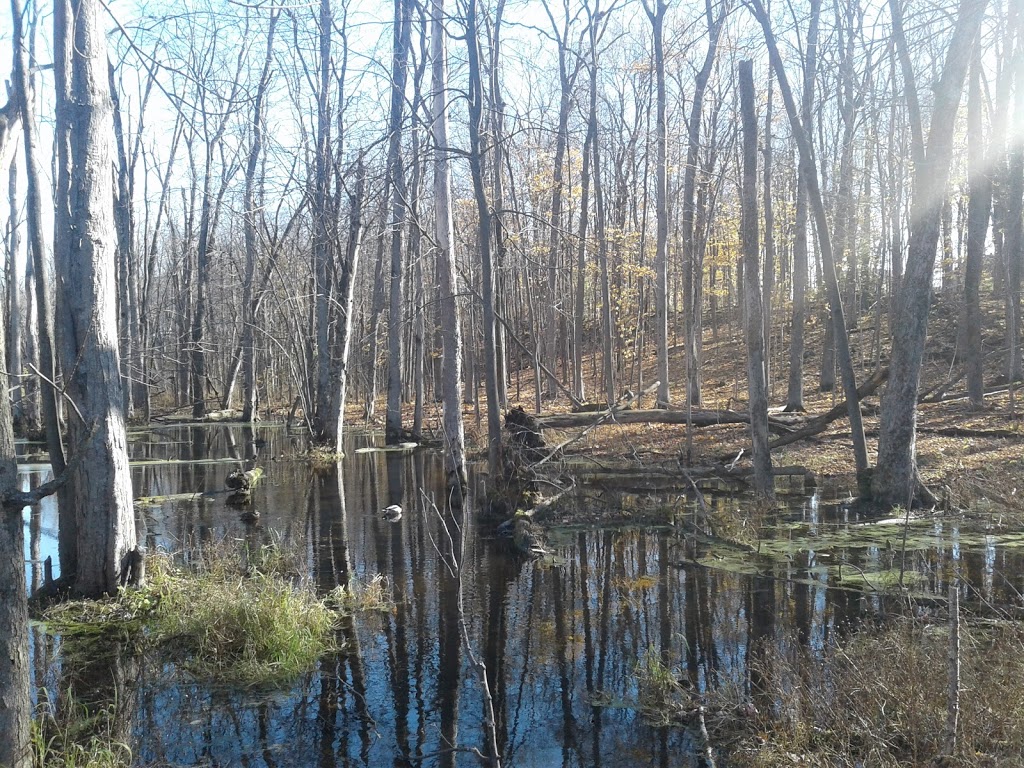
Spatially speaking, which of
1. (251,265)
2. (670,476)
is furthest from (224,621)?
(251,265)

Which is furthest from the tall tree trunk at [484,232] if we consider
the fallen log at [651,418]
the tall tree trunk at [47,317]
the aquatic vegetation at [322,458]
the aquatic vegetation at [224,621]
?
the aquatic vegetation at [322,458]

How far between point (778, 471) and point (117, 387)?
11.0 metres

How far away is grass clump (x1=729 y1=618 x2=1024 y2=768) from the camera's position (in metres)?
3.91

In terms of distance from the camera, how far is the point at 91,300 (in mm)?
7242

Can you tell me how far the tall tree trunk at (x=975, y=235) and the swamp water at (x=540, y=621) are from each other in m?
7.64

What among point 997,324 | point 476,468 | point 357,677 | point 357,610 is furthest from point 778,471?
point 997,324

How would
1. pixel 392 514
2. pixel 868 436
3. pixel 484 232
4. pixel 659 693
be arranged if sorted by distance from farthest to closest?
pixel 868 436, pixel 392 514, pixel 484 232, pixel 659 693

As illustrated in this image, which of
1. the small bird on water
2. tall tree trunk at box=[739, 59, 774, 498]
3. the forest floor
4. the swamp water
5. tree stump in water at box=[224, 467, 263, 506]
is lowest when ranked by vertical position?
the swamp water

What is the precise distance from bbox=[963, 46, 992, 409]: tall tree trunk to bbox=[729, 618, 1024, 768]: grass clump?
555 inches

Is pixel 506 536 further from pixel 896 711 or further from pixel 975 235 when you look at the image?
pixel 975 235

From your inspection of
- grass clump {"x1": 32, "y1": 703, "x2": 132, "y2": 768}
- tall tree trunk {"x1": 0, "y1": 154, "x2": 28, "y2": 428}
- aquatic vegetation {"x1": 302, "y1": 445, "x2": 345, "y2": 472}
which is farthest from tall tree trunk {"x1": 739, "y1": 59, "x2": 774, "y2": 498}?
tall tree trunk {"x1": 0, "y1": 154, "x2": 28, "y2": 428}

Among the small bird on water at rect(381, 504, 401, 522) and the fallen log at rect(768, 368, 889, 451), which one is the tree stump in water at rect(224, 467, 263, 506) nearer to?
the small bird on water at rect(381, 504, 401, 522)

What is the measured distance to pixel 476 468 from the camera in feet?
58.2

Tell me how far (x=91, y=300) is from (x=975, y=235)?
18819 millimetres
